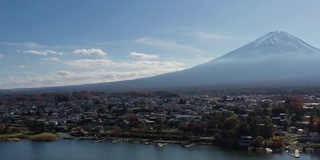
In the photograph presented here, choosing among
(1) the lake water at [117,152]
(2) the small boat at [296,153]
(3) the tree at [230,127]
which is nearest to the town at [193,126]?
(3) the tree at [230,127]

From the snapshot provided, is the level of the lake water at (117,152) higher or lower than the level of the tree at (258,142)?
lower

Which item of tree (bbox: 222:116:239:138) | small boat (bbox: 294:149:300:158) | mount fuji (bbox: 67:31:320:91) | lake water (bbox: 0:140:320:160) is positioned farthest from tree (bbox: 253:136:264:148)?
mount fuji (bbox: 67:31:320:91)

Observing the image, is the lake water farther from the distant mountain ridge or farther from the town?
the distant mountain ridge

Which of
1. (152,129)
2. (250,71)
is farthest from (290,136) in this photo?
(250,71)

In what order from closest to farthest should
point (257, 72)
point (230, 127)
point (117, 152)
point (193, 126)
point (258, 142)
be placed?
1. point (117, 152)
2. point (258, 142)
3. point (230, 127)
4. point (193, 126)
5. point (257, 72)

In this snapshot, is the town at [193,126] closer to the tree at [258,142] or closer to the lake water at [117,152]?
the tree at [258,142]

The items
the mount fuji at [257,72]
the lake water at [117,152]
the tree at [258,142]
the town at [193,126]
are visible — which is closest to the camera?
the lake water at [117,152]

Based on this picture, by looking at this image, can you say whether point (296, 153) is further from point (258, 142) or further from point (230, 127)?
point (230, 127)

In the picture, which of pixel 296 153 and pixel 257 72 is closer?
pixel 296 153

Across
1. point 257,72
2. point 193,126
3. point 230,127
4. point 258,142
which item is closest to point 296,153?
point 258,142

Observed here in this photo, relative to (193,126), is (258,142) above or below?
below
